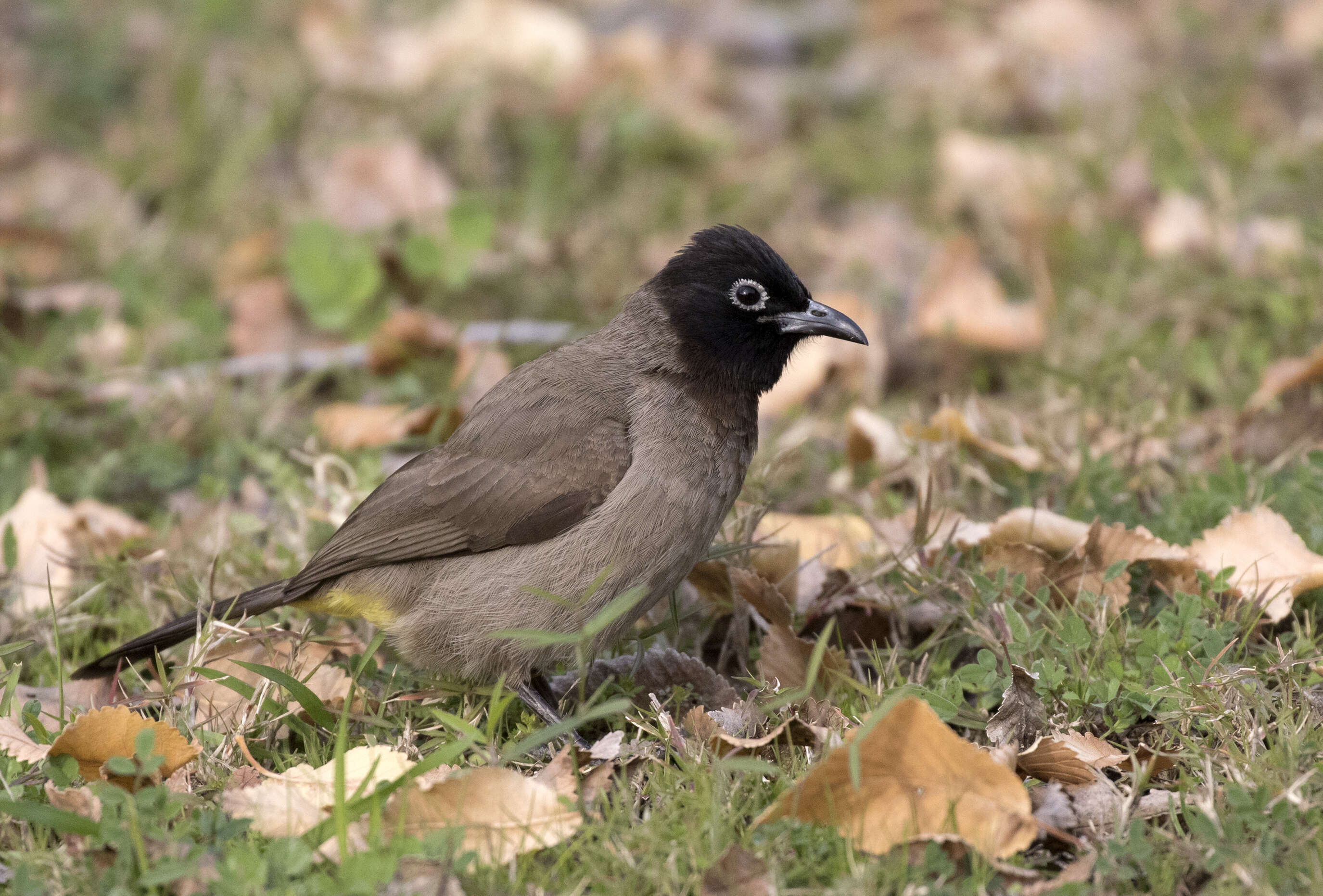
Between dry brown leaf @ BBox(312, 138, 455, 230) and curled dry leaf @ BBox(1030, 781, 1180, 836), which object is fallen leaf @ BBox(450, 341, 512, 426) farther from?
curled dry leaf @ BBox(1030, 781, 1180, 836)

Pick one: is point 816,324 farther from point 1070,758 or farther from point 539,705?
point 1070,758

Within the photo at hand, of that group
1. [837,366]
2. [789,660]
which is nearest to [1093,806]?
[789,660]

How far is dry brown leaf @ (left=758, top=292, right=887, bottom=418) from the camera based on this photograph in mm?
6156

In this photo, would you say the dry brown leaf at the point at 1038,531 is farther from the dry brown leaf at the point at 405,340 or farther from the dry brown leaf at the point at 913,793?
the dry brown leaf at the point at 405,340

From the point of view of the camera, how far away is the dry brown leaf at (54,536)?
4.67 m

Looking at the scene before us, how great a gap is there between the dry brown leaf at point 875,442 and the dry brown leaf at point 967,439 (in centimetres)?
12

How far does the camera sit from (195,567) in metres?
4.72

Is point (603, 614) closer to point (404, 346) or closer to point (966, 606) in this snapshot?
point (966, 606)

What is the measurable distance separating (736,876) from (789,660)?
104 centimetres

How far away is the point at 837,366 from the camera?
6.35 m

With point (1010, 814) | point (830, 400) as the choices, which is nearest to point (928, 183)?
point (830, 400)

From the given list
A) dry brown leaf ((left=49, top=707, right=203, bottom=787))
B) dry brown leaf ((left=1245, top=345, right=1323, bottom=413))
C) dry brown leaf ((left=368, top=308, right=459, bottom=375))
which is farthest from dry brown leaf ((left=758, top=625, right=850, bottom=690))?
dry brown leaf ((left=368, top=308, right=459, bottom=375))

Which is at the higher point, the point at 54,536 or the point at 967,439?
the point at 967,439

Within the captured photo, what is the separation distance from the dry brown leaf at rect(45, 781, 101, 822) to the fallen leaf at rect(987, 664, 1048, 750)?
2.31m
